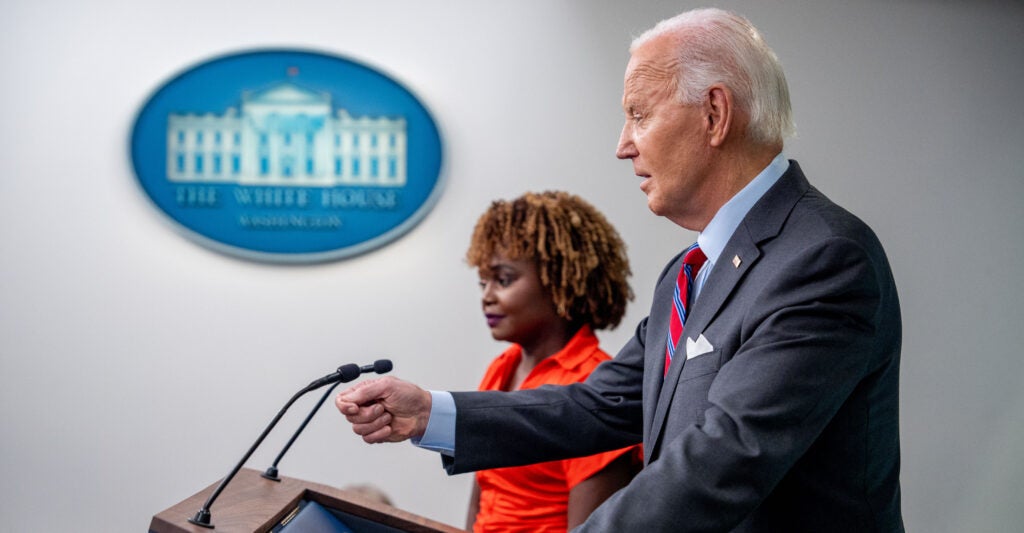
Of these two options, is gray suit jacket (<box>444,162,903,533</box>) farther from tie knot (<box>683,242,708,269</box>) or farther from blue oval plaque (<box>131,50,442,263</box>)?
blue oval plaque (<box>131,50,442,263</box>)

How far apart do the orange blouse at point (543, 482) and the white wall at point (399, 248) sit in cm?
125

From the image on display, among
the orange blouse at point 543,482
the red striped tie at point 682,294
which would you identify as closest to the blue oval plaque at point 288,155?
the orange blouse at point 543,482

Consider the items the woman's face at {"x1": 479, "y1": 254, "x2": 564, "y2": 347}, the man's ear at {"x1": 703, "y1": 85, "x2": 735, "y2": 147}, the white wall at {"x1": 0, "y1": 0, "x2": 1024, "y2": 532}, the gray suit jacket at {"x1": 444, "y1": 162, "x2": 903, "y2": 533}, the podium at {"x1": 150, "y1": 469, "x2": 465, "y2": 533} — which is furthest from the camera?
the white wall at {"x1": 0, "y1": 0, "x2": 1024, "y2": 532}

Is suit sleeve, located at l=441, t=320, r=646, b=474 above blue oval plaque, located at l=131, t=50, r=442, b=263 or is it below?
below

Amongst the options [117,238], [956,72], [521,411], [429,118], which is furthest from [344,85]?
[956,72]

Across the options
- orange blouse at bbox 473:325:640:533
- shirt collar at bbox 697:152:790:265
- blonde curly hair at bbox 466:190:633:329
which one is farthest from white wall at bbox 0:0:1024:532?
shirt collar at bbox 697:152:790:265

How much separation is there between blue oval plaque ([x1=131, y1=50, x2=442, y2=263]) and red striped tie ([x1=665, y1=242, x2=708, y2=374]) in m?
2.09

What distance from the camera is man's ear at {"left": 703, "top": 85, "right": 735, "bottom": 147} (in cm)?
150

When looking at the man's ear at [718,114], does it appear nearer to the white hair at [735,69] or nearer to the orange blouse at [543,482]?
the white hair at [735,69]

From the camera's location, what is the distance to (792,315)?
50.9 inches

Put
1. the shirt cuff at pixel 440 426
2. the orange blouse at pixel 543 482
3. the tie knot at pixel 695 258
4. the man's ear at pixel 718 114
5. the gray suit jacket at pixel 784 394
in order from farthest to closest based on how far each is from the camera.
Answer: the orange blouse at pixel 543 482 → the shirt cuff at pixel 440 426 → the tie knot at pixel 695 258 → the man's ear at pixel 718 114 → the gray suit jacket at pixel 784 394

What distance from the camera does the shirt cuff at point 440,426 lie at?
179cm

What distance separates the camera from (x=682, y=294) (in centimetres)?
163

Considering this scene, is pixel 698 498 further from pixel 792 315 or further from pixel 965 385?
pixel 965 385
